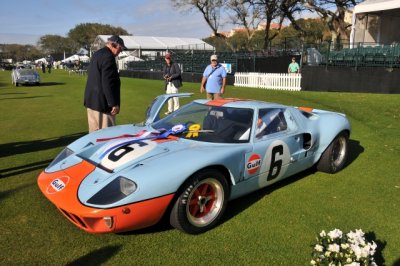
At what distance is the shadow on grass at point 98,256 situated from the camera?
314 cm

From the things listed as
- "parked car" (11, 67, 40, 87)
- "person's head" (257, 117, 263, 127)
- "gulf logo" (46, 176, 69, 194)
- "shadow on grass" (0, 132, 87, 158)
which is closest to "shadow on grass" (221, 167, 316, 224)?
"person's head" (257, 117, 263, 127)

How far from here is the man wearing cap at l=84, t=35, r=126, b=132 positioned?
5.29 meters

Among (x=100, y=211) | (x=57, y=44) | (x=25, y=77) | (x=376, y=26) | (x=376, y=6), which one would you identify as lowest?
(x=100, y=211)

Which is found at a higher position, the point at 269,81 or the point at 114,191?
the point at 269,81

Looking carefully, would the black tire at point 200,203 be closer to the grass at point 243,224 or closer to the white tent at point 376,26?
the grass at point 243,224

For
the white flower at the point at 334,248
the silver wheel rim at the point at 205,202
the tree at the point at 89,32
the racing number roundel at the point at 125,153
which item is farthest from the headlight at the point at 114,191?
the tree at the point at 89,32

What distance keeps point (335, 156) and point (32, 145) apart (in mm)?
5496

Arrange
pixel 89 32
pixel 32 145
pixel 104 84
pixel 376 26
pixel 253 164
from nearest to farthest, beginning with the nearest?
1. pixel 253 164
2. pixel 104 84
3. pixel 32 145
4. pixel 376 26
5. pixel 89 32

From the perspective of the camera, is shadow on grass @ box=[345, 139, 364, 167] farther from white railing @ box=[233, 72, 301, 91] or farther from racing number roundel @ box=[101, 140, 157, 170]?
white railing @ box=[233, 72, 301, 91]

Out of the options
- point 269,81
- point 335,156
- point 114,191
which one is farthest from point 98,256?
point 269,81

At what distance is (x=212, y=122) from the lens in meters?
4.44

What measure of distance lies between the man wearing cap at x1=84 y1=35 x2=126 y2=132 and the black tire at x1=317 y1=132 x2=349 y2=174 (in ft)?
10.1

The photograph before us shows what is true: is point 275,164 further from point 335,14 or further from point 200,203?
point 335,14

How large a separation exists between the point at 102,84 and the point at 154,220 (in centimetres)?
267
